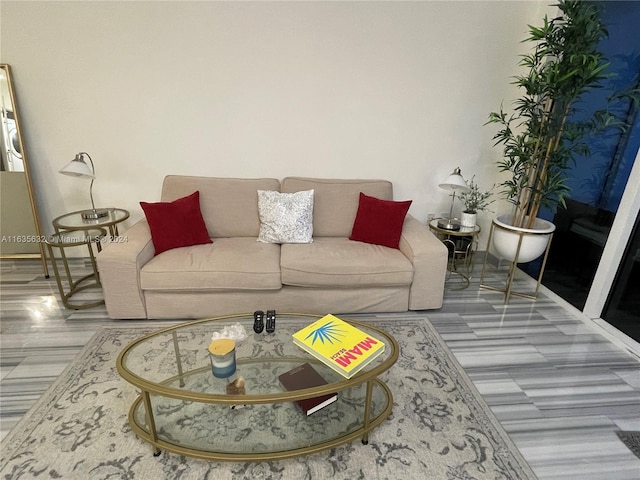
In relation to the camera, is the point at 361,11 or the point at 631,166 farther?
the point at 361,11

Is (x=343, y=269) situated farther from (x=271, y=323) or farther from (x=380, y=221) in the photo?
(x=271, y=323)

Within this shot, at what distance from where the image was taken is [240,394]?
4.64 feet

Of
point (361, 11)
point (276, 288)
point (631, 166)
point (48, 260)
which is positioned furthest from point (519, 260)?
point (48, 260)

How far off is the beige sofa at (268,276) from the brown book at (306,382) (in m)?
0.88

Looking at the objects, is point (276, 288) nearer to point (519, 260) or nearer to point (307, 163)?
point (307, 163)

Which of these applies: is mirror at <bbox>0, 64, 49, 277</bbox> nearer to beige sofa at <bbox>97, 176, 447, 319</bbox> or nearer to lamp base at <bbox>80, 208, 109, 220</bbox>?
lamp base at <bbox>80, 208, 109, 220</bbox>

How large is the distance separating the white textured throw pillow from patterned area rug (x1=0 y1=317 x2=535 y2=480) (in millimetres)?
1238

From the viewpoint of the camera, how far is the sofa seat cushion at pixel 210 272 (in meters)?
2.28

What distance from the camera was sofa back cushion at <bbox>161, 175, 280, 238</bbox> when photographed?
281cm

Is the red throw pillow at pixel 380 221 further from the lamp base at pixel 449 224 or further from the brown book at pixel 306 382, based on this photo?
the brown book at pixel 306 382

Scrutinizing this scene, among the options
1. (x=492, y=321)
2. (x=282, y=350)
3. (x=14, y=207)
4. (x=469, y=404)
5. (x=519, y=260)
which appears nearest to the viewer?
(x=282, y=350)

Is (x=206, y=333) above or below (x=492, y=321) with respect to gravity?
above

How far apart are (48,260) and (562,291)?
4.38 m

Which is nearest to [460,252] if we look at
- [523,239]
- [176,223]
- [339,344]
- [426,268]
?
[523,239]
